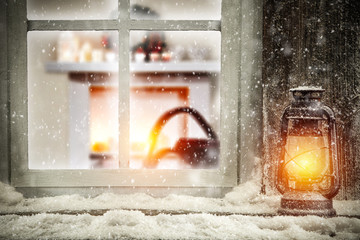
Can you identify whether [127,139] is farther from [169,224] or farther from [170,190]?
[169,224]

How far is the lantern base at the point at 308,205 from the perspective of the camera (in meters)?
1.22

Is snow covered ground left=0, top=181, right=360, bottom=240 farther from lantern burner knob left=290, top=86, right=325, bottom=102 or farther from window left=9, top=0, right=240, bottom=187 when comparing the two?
window left=9, top=0, right=240, bottom=187

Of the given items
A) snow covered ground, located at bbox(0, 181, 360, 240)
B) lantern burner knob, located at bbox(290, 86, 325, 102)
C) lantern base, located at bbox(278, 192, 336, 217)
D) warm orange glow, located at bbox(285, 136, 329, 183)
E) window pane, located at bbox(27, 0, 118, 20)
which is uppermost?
window pane, located at bbox(27, 0, 118, 20)

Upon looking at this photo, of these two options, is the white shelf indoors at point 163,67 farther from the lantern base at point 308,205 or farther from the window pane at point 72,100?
the lantern base at point 308,205

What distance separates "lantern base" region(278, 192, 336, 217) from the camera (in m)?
1.22

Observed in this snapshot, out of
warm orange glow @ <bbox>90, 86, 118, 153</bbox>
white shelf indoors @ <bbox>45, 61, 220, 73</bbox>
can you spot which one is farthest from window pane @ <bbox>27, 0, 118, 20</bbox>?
warm orange glow @ <bbox>90, 86, 118, 153</bbox>

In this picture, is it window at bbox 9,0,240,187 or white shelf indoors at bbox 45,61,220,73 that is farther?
white shelf indoors at bbox 45,61,220,73

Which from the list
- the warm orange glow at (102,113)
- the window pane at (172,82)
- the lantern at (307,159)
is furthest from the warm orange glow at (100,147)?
the lantern at (307,159)

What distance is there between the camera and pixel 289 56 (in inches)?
55.1

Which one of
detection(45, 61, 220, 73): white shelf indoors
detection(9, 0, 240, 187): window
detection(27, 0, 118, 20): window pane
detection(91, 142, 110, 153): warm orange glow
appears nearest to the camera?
detection(27, 0, 118, 20): window pane

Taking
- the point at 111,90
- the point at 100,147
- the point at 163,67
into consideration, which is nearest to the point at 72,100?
the point at 111,90

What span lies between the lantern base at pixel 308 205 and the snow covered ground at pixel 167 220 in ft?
0.09

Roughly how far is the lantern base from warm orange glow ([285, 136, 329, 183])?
0.06m

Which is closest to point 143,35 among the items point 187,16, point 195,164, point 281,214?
point 187,16
